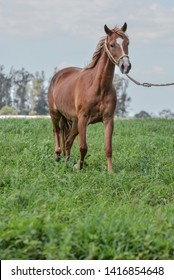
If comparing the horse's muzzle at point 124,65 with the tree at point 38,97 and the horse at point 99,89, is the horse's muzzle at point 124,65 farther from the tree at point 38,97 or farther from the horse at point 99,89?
the tree at point 38,97

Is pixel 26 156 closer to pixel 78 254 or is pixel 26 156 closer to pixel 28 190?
pixel 28 190

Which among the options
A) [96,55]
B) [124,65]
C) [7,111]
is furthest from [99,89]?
[7,111]

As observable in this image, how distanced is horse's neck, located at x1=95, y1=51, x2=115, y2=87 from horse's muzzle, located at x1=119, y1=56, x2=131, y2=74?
1.93 ft

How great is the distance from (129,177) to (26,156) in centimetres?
229

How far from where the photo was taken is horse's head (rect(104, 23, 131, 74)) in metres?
8.10

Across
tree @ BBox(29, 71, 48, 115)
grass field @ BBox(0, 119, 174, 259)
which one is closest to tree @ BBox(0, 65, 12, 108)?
tree @ BBox(29, 71, 48, 115)

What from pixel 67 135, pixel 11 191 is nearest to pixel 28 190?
pixel 11 191

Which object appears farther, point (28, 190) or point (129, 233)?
point (28, 190)

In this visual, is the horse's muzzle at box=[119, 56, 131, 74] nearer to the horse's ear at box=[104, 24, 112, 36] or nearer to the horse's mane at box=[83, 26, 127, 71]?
the horse's ear at box=[104, 24, 112, 36]

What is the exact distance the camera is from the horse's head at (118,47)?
8.10 meters

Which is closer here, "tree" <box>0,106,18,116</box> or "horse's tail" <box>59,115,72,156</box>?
"horse's tail" <box>59,115,72,156</box>

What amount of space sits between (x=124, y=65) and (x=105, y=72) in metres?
0.76

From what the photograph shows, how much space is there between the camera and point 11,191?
22.2ft
